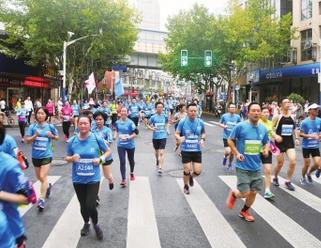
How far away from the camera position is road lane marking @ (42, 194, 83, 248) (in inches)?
255

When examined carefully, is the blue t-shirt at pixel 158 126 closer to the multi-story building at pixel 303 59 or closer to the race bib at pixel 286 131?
the race bib at pixel 286 131

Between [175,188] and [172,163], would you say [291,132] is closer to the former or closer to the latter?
[175,188]

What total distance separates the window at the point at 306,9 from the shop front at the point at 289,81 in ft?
14.2

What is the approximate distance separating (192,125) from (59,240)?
398 cm

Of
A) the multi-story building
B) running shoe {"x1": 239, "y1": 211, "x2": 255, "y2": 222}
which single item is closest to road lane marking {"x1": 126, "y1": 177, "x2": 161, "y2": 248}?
running shoe {"x1": 239, "y1": 211, "x2": 255, "y2": 222}

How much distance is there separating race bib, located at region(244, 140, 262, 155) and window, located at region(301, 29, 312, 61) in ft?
117

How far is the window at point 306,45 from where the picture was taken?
4153 centimetres

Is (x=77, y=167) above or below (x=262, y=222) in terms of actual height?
above

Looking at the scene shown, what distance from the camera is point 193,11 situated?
5234cm

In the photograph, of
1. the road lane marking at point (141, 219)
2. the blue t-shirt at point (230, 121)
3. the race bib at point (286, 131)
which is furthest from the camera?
the blue t-shirt at point (230, 121)

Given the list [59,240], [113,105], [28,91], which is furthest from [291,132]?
[28,91]

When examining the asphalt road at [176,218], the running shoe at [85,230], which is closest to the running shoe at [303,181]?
the asphalt road at [176,218]

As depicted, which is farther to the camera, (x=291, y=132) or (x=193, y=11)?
(x=193, y=11)

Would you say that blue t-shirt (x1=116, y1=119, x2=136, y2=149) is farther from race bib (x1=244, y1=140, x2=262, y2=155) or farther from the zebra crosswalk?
race bib (x1=244, y1=140, x2=262, y2=155)
